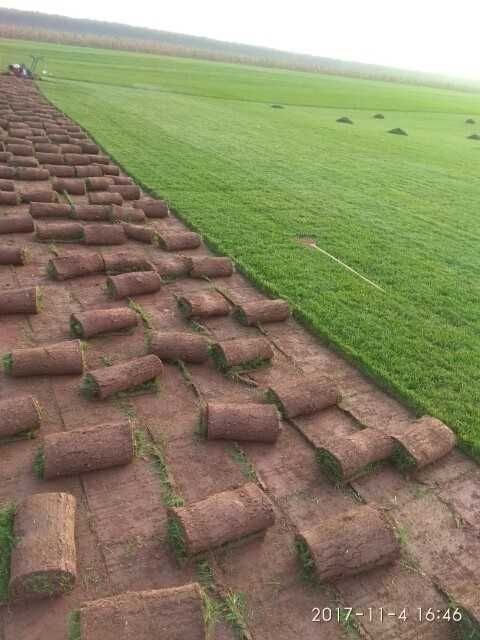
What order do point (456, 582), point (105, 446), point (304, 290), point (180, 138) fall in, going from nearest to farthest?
point (456, 582) → point (105, 446) → point (304, 290) → point (180, 138)

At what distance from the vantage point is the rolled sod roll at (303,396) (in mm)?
6589

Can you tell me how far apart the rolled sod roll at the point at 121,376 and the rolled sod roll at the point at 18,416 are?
0.79 m

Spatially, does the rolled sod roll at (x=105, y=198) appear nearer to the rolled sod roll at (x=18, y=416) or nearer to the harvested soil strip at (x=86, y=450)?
the rolled sod roll at (x=18, y=416)

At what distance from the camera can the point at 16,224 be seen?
1142 cm

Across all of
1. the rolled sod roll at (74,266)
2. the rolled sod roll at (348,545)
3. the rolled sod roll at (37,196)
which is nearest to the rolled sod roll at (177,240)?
the rolled sod roll at (74,266)

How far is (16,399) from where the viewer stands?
5.90m

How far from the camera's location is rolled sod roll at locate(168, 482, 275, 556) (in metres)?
4.58

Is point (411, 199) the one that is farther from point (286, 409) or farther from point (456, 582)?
point (456, 582)

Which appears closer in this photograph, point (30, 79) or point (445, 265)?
point (445, 265)

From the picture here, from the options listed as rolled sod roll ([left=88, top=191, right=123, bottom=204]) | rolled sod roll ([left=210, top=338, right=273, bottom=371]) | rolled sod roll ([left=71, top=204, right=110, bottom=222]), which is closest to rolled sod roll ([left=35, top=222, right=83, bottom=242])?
rolled sod roll ([left=71, top=204, right=110, bottom=222])

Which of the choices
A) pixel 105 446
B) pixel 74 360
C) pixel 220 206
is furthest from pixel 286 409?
pixel 220 206

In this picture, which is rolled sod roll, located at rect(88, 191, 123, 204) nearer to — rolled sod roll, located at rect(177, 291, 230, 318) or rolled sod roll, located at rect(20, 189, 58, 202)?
rolled sod roll, located at rect(20, 189, 58, 202)

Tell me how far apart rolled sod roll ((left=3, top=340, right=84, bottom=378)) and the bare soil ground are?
15 centimetres

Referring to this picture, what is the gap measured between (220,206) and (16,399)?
9990mm
